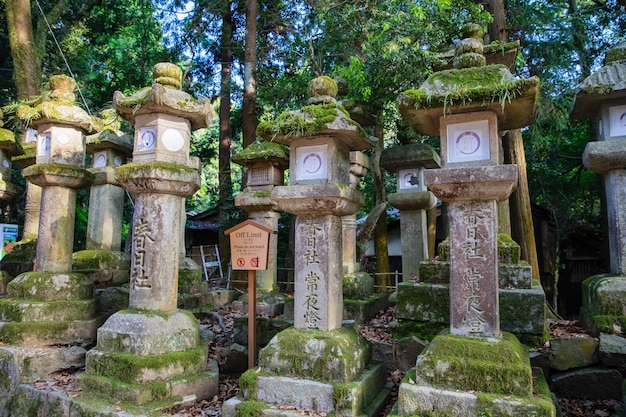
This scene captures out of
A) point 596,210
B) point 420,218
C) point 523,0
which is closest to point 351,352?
point 420,218

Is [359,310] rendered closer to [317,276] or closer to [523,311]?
[317,276]

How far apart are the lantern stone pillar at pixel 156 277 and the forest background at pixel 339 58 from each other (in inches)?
150

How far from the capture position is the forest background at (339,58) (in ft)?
26.6

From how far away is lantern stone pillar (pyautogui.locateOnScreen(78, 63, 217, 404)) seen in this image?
4.68 meters

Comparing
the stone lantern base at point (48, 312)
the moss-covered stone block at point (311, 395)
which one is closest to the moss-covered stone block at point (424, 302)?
the moss-covered stone block at point (311, 395)

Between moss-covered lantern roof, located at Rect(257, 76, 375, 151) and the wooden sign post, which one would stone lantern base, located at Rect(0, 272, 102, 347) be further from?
moss-covered lantern roof, located at Rect(257, 76, 375, 151)

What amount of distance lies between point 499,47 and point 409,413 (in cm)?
608

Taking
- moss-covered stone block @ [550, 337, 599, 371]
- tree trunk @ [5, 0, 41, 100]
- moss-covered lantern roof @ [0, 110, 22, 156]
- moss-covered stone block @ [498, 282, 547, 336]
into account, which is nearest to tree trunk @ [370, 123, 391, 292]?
moss-covered stone block @ [498, 282, 547, 336]

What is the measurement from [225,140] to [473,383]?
12490 mm

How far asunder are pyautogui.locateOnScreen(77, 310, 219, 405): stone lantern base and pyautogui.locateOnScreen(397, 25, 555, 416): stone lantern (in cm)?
252

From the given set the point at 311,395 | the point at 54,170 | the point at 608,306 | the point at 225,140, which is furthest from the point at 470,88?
the point at 225,140

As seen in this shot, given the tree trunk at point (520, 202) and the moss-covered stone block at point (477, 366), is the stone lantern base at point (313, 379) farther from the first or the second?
the tree trunk at point (520, 202)

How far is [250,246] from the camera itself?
511 cm

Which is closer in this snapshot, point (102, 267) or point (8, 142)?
point (102, 267)
